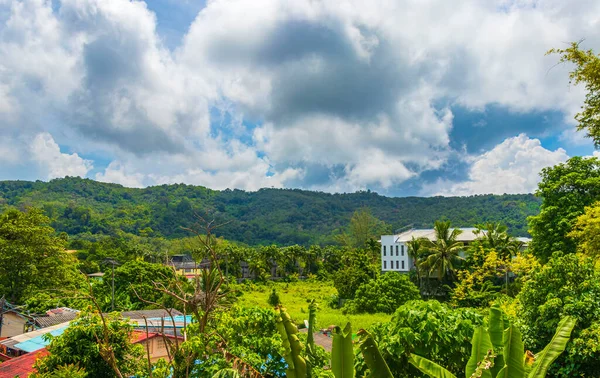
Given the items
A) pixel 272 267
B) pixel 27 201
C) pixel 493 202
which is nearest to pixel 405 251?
pixel 272 267

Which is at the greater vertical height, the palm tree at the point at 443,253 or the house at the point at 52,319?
the palm tree at the point at 443,253

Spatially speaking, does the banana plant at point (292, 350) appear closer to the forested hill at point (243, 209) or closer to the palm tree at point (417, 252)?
the palm tree at point (417, 252)

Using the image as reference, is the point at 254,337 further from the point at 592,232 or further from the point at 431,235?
the point at 431,235

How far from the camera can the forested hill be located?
4409 inches

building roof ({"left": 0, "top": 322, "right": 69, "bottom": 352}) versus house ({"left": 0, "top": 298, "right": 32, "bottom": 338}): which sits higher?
building roof ({"left": 0, "top": 322, "right": 69, "bottom": 352})

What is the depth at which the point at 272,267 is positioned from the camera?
57188 millimetres

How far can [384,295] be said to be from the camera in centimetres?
3103

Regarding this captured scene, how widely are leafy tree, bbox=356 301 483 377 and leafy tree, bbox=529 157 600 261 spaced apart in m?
20.4

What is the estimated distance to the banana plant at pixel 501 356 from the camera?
15.4ft

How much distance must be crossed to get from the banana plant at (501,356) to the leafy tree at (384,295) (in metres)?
25.6

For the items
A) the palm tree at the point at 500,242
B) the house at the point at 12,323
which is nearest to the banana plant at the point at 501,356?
the house at the point at 12,323

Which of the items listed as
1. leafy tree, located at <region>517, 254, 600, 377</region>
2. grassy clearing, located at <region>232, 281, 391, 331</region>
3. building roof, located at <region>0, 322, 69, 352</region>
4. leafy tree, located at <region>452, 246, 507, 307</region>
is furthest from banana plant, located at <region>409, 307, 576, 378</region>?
leafy tree, located at <region>452, 246, 507, 307</region>

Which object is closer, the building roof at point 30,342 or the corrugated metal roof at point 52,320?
the building roof at point 30,342

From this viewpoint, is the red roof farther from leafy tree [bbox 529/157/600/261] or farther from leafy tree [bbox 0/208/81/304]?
leafy tree [bbox 529/157/600/261]
